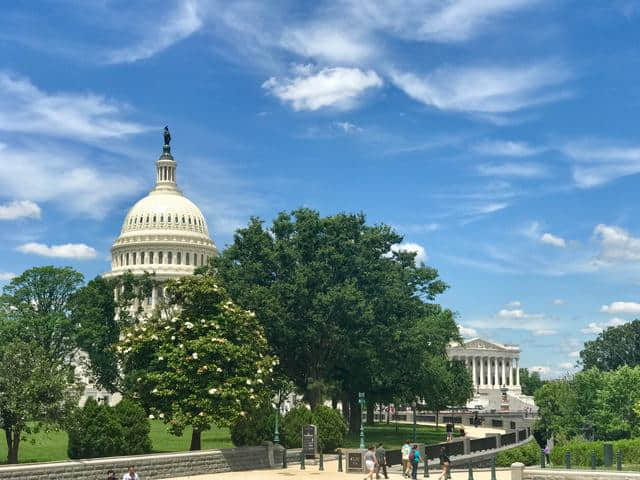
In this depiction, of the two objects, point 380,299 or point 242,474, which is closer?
point 242,474

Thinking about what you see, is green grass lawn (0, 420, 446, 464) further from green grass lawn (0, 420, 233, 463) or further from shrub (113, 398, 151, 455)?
shrub (113, 398, 151, 455)

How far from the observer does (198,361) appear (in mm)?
41562

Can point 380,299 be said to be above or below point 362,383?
above

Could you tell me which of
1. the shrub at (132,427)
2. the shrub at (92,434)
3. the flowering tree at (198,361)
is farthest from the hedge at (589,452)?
the shrub at (92,434)

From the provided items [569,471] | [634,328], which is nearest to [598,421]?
[569,471]

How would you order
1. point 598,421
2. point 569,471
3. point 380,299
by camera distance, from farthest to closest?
point 380,299, point 598,421, point 569,471

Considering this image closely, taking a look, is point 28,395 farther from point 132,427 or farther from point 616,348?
point 616,348

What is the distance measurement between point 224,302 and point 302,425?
29.4 feet

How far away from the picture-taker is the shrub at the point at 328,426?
4800 cm

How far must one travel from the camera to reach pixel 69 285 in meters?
104

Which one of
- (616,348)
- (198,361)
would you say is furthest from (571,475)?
(616,348)

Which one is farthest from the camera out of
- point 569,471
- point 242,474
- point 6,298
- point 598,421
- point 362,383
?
point 6,298

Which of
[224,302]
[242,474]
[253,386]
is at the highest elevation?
[224,302]

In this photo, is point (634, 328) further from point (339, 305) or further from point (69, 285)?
point (339, 305)
